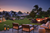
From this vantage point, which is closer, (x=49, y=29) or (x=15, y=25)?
(x=49, y=29)

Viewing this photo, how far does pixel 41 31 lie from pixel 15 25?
2050 millimetres

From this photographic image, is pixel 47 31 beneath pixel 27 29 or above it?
beneath

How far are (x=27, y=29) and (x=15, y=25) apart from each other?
111 centimetres

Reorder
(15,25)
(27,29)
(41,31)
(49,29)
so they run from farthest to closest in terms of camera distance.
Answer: (15,25) → (49,29) → (27,29) → (41,31)

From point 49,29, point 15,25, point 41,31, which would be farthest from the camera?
point 15,25

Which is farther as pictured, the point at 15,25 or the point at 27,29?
the point at 15,25

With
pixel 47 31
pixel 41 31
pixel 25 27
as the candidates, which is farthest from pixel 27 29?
pixel 47 31

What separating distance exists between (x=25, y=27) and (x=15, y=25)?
38.0 inches

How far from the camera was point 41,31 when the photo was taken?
2.95m

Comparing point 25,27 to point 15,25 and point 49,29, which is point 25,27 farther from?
point 49,29

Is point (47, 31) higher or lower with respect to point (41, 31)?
lower

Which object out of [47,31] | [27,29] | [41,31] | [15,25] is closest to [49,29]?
[47,31]

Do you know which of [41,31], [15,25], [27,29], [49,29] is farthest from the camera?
[15,25]

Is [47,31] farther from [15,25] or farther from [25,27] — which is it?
[15,25]
